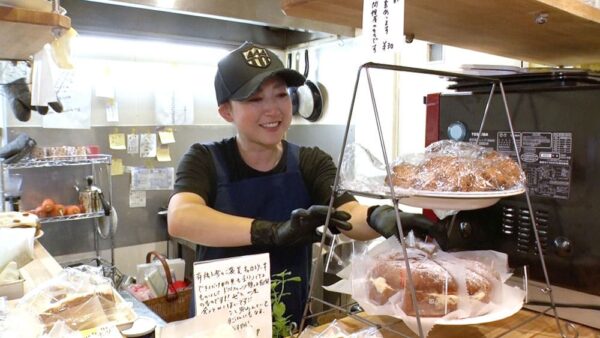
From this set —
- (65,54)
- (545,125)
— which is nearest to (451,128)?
(545,125)

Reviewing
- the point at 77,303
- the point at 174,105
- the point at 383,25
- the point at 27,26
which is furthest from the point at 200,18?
the point at 383,25

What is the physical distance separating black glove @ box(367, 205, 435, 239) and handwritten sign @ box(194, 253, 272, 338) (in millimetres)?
281

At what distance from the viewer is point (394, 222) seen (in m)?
0.88

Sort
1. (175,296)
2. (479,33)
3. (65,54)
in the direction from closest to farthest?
(479,33) < (65,54) < (175,296)

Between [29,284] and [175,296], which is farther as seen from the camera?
[175,296]

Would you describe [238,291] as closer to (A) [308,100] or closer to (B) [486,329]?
(B) [486,329]

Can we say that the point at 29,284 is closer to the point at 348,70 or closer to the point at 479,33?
the point at 479,33

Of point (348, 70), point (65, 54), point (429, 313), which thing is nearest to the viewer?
point (429, 313)

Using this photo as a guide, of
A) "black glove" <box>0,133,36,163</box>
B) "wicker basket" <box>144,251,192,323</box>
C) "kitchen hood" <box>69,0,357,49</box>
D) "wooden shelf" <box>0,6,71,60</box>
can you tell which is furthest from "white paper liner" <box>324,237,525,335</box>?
"black glove" <box>0,133,36,163</box>

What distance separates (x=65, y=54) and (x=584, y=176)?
129 centimetres

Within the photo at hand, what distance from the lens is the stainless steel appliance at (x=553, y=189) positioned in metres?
0.88

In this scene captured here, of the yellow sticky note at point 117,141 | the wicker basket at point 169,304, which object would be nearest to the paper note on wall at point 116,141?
the yellow sticky note at point 117,141

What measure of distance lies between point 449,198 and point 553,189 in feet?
1.13

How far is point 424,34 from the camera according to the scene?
3.34 ft
